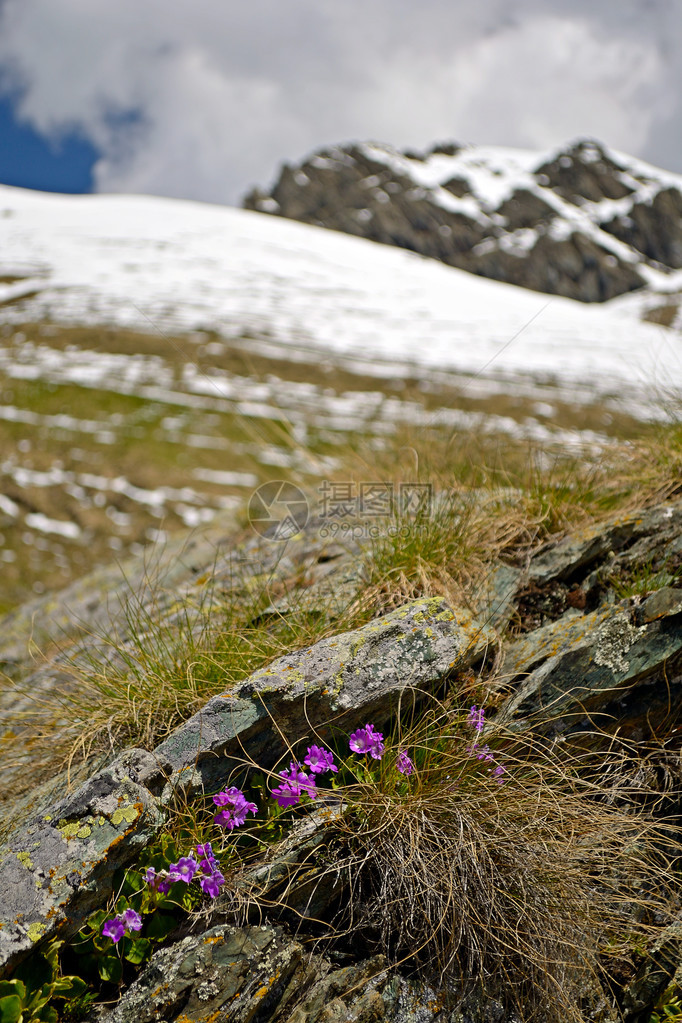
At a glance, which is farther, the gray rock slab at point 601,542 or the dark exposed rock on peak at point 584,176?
the dark exposed rock on peak at point 584,176

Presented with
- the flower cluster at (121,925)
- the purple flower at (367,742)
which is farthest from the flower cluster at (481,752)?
the flower cluster at (121,925)

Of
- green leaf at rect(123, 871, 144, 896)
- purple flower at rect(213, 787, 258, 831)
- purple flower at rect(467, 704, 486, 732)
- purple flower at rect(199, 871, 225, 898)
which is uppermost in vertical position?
purple flower at rect(467, 704, 486, 732)

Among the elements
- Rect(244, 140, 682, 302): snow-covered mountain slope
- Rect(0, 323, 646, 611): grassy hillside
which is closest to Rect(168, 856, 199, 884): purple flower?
Rect(0, 323, 646, 611): grassy hillside

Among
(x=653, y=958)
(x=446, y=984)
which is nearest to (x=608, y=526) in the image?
(x=653, y=958)

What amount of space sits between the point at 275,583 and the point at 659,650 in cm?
223

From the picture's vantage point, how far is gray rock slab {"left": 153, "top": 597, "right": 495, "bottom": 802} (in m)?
2.56

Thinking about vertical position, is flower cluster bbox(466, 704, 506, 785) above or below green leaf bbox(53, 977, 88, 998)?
above

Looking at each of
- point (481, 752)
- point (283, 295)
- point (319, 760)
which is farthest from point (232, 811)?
point (283, 295)

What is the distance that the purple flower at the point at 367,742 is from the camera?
250cm

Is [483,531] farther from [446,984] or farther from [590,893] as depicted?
[446,984]

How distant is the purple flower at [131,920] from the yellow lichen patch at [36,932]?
27 centimetres

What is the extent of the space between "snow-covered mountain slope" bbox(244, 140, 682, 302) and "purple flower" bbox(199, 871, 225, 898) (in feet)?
473

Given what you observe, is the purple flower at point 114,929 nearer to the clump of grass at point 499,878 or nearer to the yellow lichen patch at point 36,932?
the yellow lichen patch at point 36,932

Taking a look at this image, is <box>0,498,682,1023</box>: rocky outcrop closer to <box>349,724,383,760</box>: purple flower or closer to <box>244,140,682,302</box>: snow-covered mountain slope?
<box>349,724,383,760</box>: purple flower
